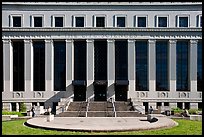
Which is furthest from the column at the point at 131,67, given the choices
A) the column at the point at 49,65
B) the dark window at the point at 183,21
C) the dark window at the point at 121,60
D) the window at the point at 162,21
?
the column at the point at 49,65

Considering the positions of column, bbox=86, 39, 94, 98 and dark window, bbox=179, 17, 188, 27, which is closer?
column, bbox=86, 39, 94, 98

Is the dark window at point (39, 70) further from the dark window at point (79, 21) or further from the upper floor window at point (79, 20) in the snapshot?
the dark window at point (79, 21)

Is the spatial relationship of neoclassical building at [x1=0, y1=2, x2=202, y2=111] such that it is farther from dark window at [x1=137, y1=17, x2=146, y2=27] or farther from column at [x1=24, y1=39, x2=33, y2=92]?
dark window at [x1=137, y1=17, x2=146, y2=27]

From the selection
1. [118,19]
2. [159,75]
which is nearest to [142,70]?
[159,75]

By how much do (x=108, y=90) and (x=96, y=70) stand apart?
14.5 feet

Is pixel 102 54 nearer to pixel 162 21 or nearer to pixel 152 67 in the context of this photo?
pixel 152 67

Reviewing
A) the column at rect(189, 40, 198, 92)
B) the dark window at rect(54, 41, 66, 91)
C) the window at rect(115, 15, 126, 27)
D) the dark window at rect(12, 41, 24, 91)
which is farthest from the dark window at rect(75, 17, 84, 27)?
the column at rect(189, 40, 198, 92)

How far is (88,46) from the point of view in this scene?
5291 cm

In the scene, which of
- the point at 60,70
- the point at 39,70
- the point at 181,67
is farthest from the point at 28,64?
the point at 181,67

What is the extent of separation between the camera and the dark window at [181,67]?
53.5 m

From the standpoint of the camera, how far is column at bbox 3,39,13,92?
170 feet

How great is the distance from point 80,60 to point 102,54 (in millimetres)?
4359

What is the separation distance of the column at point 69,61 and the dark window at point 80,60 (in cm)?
113

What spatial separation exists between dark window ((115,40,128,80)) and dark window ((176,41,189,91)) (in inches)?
388
